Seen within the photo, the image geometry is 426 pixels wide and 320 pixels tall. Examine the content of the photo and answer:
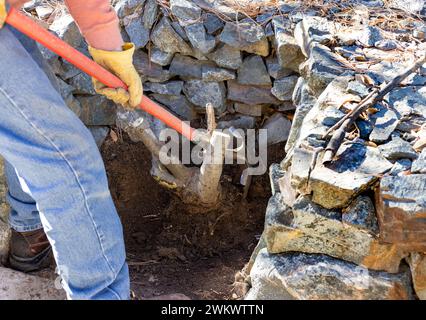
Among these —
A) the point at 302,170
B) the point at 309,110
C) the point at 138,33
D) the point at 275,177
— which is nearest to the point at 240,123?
the point at 138,33

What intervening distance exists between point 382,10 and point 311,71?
2.56ft

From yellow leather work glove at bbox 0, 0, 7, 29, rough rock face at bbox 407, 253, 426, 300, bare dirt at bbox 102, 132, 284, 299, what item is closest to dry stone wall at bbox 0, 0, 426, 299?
rough rock face at bbox 407, 253, 426, 300

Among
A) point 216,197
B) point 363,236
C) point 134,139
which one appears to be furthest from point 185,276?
point 363,236

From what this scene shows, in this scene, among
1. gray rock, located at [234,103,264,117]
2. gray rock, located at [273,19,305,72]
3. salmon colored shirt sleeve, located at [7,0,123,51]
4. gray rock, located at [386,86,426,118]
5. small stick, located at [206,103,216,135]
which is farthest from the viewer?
gray rock, located at [234,103,264,117]

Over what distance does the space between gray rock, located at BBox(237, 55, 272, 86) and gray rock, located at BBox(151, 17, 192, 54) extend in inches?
11.5

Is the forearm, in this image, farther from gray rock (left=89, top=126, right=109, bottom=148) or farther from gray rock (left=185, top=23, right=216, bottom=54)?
gray rock (left=89, top=126, right=109, bottom=148)

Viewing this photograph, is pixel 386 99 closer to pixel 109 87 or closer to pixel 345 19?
pixel 345 19

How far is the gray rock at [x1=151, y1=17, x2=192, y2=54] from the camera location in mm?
3451

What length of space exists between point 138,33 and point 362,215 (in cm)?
183

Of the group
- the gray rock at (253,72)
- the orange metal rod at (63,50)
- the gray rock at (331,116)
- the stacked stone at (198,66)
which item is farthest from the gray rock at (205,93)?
the gray rock at (331,116)

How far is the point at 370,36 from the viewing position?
10.1 ft

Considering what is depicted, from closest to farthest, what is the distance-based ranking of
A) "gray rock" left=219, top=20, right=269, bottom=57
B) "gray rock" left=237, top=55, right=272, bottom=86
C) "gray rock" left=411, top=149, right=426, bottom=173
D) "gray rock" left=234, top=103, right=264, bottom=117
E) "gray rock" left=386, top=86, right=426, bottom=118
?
"gray rock" left=411, top=149, right=426, bottom=173, "gray rock" left=386, top=86, right=426, bottom=118, "gray rock" left=219, top=20, right=269, bottom=57, "gray rock" left=237, top=55, right=272, bottom=86, "gray rock" left=234, top=103, right=264, bottom=117

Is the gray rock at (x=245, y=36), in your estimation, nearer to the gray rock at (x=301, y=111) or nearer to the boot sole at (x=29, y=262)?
the gray rock at (x=301, y=111)

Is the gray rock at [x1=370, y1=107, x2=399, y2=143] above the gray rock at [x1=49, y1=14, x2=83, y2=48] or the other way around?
above
